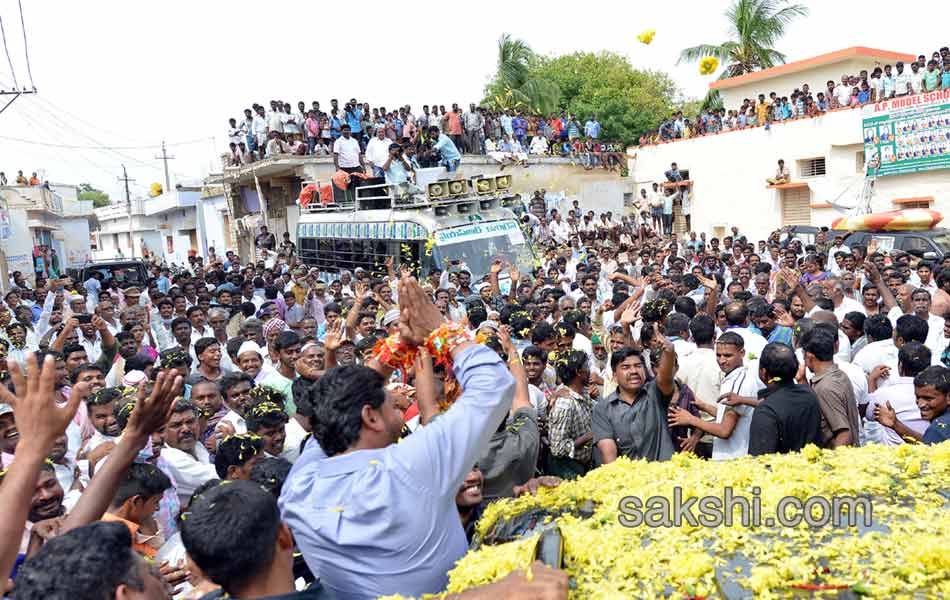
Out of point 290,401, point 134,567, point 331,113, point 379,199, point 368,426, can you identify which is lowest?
point 290,401

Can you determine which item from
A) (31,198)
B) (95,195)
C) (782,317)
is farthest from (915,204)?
(95,195)

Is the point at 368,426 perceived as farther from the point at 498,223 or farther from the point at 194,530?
the point at 498,223

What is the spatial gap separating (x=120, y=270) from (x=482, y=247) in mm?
9873

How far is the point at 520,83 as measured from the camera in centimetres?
3234

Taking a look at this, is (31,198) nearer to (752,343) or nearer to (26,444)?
(752,343)

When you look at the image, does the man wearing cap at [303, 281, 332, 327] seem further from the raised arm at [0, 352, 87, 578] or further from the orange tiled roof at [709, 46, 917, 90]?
the orange tiled roof at [709, 46, 917, 90]

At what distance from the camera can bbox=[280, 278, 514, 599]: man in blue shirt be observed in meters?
2.07

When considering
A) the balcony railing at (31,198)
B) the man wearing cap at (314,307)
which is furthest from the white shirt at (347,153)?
the balcony railing at (31,198)

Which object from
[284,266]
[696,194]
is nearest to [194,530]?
[284,266]

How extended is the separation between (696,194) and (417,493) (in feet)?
85.0

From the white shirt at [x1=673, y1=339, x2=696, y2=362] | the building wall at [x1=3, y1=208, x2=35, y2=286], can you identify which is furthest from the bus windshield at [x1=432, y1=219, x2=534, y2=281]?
the building wall at [x1=3, y1=208, x2=35, y2=286]

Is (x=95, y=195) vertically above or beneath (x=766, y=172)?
above

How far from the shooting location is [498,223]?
12820 millimetres

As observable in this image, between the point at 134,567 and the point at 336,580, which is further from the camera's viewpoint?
the point at 336,580
